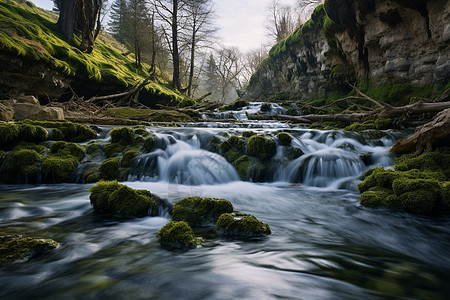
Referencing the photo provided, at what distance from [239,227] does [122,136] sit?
5.15 m

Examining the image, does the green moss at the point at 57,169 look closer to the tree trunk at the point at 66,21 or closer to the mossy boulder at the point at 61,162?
the mossy boulder at the point at 61,162

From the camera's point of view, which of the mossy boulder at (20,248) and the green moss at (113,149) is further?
the green moss at (113,149)

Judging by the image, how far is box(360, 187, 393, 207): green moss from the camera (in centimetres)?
360

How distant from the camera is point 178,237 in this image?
2.32 metres

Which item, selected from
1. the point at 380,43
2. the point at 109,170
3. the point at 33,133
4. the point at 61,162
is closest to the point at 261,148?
the point at 109,170

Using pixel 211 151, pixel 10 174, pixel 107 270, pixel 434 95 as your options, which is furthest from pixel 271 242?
pixel 434 95

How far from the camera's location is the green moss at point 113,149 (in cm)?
596

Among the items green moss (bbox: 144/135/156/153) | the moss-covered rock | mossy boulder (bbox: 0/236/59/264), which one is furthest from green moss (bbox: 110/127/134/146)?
mossy boulder (bbox: 0/236/59/264)

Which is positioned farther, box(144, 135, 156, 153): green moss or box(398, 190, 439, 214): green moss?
box(144, 135, 156, 153): green moss

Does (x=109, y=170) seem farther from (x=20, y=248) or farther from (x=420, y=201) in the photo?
(x=420, y=201)

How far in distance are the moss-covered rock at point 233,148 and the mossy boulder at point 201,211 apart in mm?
3370

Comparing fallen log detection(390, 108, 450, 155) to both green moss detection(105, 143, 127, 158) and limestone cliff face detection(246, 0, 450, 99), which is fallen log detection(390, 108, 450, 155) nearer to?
limestone cliff face detection(246, 0, 450, 99)

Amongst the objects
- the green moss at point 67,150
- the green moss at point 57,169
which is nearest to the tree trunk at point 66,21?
the green moss at point 67,150

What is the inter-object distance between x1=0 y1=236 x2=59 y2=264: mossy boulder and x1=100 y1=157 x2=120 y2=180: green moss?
128 inches
